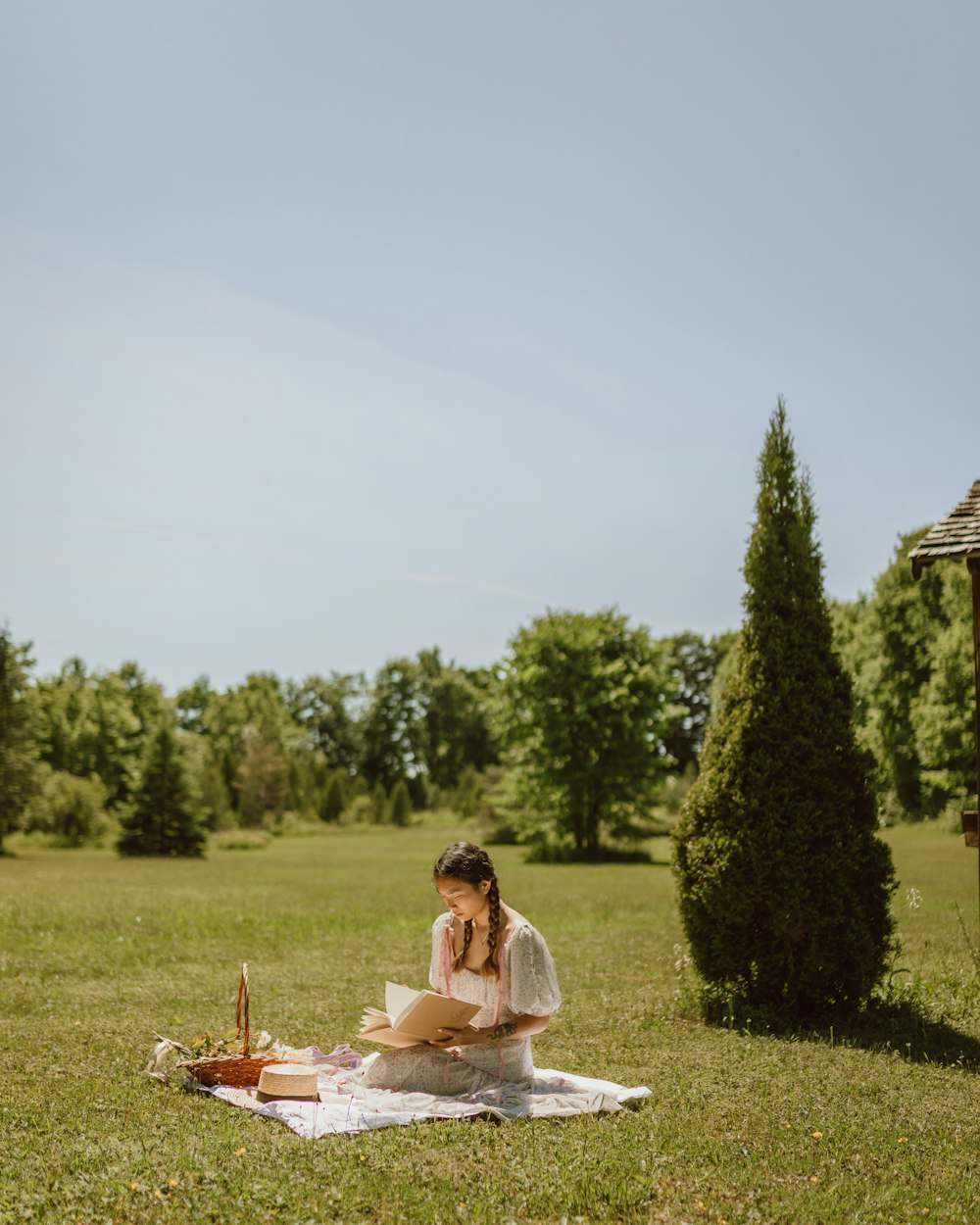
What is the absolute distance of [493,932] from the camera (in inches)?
273

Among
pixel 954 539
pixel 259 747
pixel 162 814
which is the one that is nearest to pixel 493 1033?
pixel 954 539

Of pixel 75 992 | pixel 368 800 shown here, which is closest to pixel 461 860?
pixel 75 992

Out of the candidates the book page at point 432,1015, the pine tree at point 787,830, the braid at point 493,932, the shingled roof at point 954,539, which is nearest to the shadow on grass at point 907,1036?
the pine tree at point 787,830

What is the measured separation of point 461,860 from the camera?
678 cm

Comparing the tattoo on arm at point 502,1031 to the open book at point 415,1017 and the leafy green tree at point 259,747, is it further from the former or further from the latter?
the leafy green tree at point 259,747

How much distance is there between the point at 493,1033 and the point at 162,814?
3291 centimetres

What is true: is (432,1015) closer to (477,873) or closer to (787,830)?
(477,873)

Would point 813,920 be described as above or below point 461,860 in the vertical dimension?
below

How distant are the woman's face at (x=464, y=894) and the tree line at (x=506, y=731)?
4.30 meters

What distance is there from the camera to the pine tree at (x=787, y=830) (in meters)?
9.56

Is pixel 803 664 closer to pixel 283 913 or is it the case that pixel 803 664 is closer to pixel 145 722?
pixel 283 913

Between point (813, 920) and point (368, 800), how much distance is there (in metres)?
53.6

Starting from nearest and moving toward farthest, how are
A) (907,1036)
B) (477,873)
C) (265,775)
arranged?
1. (477,873)
2. (907,1036)
3. (265,775)

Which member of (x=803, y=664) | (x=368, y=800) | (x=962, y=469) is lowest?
(x=368, y=800)
